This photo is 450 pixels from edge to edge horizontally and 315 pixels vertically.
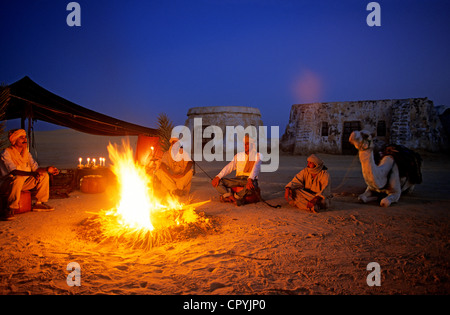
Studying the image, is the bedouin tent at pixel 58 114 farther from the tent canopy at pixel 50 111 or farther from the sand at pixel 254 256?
the sand at pixel 254 256

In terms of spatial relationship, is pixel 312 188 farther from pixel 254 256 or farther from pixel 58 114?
pixel 58 114

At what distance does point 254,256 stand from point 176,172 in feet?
13.8

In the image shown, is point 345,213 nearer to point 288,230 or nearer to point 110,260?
point 288,230

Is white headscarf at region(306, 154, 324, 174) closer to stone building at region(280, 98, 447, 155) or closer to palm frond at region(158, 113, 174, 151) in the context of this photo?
palm frond at region(158, 113, 174, 151)

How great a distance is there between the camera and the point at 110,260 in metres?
3.13

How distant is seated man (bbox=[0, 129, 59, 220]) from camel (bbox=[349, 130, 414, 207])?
6353 mm

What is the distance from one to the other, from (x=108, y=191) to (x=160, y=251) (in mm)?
4993

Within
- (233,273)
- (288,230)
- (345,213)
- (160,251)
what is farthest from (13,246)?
(345,213)

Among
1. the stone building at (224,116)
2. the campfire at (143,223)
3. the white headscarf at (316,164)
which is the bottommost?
the campfire at (143,223)

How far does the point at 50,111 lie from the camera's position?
7.75m

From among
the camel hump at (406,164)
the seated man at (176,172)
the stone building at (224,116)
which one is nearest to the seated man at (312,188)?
the camel hump at (406,164)

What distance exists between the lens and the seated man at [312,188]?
5.24m

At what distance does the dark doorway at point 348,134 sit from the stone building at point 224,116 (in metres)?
6.95
